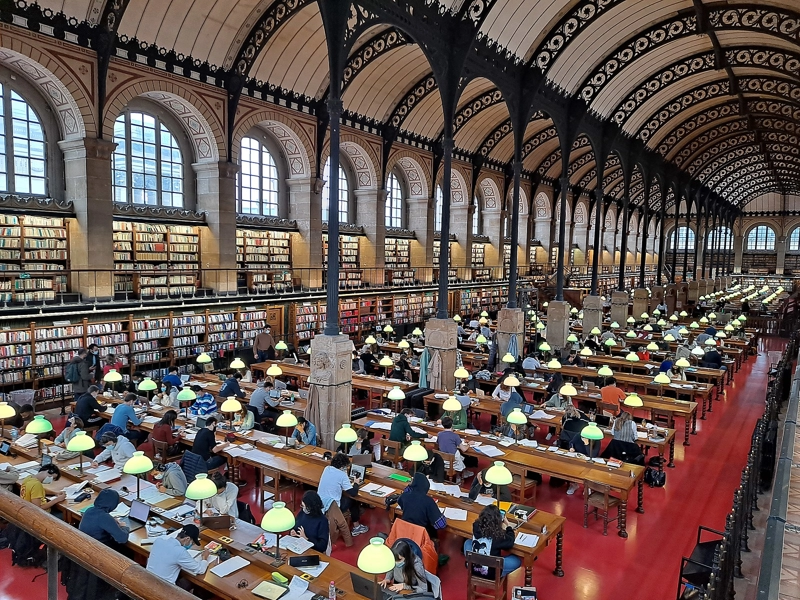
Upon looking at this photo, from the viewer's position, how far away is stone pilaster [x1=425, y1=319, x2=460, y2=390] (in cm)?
1423

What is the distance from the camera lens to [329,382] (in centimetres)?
1050

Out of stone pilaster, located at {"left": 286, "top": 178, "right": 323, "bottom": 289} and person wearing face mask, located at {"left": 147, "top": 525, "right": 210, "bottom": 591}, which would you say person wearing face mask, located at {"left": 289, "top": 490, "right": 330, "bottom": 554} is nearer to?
person wearing face mask, located at {"left": 147, "top": 525, "right": 210, "bottom": 591}

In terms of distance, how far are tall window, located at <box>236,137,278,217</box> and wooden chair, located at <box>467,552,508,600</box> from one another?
16.7 metres

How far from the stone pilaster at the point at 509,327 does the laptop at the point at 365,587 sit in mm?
12932

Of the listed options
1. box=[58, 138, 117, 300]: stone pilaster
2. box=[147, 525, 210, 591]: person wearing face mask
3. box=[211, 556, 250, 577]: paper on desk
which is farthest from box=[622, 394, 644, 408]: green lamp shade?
box=[58, 138, 117, 300]: stone pilaster

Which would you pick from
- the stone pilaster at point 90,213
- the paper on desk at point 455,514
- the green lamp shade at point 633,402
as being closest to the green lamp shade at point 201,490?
the paper on desk at point 455,514

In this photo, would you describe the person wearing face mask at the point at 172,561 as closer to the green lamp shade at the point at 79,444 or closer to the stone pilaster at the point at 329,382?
the green lamp shade at the point at 79,444

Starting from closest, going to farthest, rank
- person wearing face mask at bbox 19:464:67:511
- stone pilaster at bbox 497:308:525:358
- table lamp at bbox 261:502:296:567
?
table lamp at bbox 261:502:296:567 → person wearing face mask at bbox 19:464:67:511 → stone pilaster at bbox 497:308:525:358

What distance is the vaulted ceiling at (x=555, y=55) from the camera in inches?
611

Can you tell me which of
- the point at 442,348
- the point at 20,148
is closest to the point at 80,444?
the point at 442,348

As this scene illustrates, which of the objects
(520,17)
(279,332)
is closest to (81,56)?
(279,332)

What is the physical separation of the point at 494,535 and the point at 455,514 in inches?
33.3

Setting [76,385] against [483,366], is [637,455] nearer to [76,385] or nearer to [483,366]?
[483,366]

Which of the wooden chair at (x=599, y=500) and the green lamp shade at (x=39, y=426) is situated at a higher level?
the green lamp shade at (x=39, y=426)
